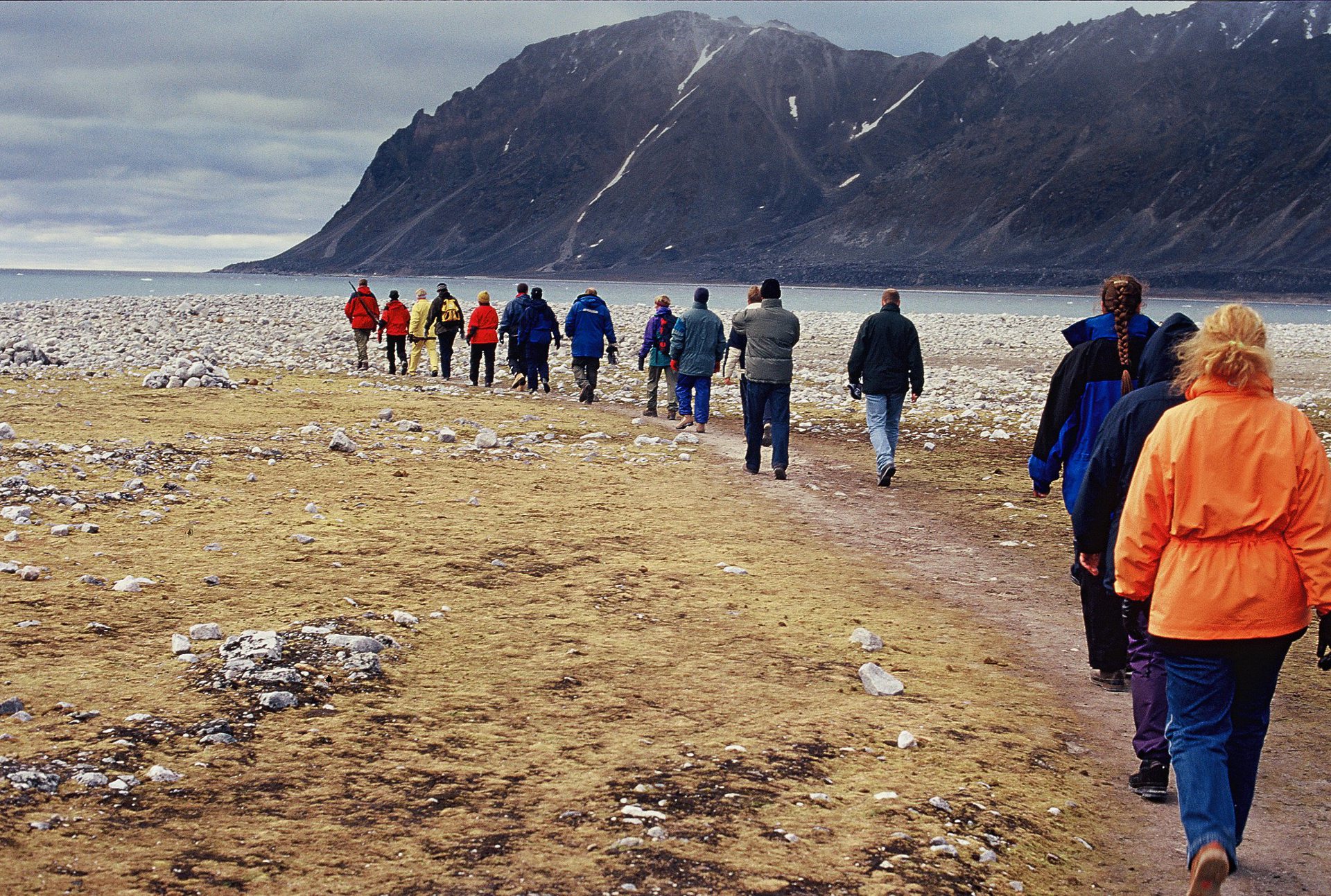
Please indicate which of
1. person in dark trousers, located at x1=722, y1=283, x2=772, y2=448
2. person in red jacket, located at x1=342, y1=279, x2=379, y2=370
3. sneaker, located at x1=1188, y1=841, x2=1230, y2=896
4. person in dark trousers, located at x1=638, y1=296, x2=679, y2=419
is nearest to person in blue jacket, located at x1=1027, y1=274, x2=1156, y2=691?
sneaker, located at x1=1188, y1=841, x2=1230, y2=896

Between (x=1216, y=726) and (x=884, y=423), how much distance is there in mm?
9417

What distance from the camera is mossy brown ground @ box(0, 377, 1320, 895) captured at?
4453 mm

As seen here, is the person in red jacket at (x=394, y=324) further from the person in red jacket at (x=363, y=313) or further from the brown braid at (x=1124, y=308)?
the brown braid at (x=1124, y=308)

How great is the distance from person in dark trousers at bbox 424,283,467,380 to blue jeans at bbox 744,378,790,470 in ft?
40.0

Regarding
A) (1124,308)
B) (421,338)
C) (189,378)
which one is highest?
(1124,308)

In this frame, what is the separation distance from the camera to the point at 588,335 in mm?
21594

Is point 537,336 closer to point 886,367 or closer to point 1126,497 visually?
point 886,367

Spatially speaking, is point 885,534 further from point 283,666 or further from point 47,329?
point 47,329

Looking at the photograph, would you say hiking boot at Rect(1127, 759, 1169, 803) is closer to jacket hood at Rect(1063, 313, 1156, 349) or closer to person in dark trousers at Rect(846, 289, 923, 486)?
jacket hood at Rect(1063, 313, 1156, 349)

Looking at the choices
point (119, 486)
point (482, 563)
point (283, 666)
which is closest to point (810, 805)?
point (283, 666)

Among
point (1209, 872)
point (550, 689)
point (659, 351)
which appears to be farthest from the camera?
point (659, 351)

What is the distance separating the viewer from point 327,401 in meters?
19.9

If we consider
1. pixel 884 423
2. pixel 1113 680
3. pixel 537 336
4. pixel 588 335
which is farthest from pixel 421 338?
pixel 1113 680

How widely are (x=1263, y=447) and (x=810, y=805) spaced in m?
2.19
